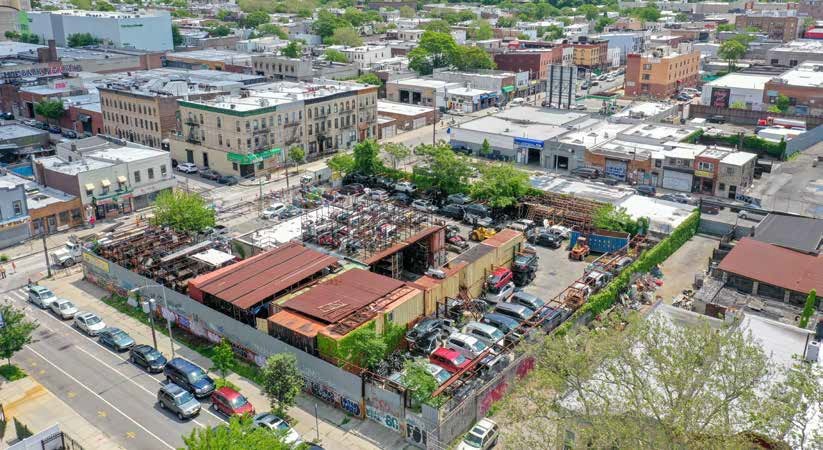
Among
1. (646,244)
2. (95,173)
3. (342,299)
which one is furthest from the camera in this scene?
(95,173)

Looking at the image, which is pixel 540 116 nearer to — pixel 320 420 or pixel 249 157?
pixel 249 157

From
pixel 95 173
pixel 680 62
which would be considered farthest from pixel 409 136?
pixel 680 62

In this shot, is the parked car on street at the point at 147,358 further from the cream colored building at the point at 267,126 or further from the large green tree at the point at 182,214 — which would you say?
the cream colored building at the point at 267,126

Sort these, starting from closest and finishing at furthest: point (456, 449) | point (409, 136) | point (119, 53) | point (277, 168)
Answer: point (456, 449), point (277, 168), point (409, 136), point (119, 53)

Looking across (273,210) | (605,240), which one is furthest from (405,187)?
(605,240)

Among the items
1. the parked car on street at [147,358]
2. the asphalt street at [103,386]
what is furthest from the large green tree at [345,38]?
the parked car on street at [147,358]

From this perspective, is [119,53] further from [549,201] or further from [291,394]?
[291,394]
